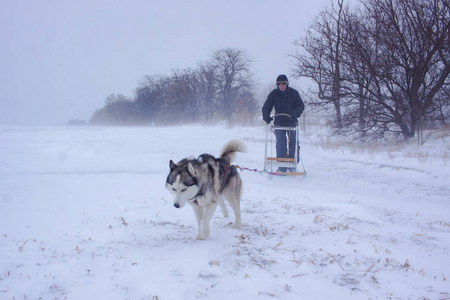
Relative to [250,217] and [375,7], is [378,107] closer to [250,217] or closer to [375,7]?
[375,7]

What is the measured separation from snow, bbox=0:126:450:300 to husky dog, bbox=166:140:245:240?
0.28 m

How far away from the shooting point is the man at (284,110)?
23.2 ft

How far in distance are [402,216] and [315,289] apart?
219cm

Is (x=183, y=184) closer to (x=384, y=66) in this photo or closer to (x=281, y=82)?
(x=281, y=82)

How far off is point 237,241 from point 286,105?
486cm

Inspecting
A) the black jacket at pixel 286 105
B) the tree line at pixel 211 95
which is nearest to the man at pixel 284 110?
the black jacket at pixel 286 105

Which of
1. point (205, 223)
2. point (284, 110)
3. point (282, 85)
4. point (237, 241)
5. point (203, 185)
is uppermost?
point (282, 85)

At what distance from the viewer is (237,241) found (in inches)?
121

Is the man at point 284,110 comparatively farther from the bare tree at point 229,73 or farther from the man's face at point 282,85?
the bare tree at point 229,73

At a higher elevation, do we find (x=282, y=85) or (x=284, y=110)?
(x=282, y=85)

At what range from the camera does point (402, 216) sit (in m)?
3.56

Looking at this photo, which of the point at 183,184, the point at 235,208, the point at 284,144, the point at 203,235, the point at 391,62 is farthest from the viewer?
the point at 391,62

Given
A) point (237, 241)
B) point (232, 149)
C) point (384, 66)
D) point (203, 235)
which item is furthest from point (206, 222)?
point (384, 66)

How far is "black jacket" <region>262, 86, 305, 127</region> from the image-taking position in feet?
23.4
